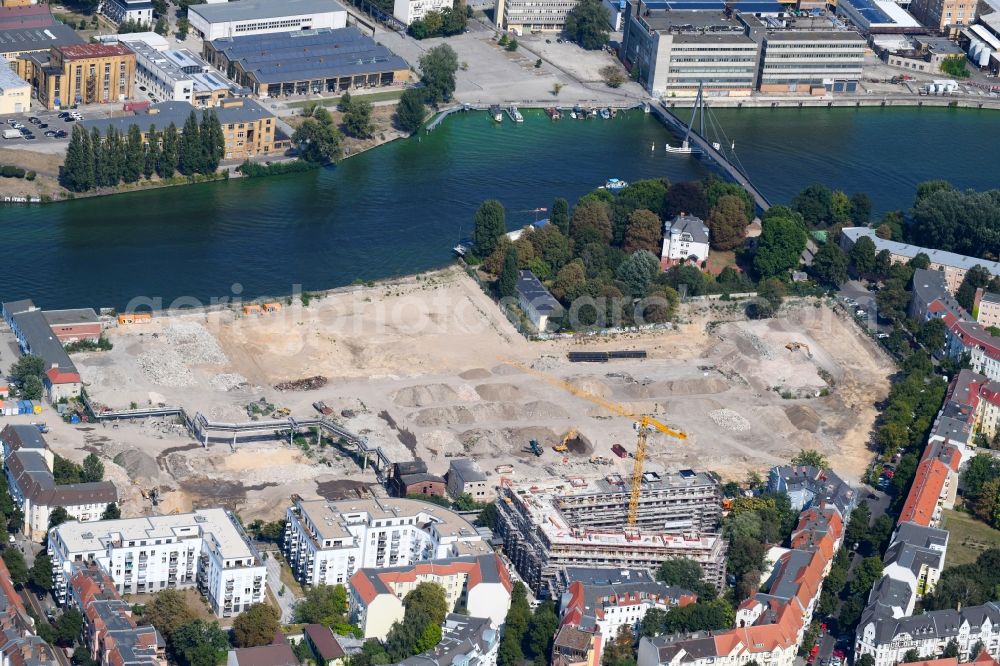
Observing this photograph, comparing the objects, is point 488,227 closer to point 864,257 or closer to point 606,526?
point 864,257

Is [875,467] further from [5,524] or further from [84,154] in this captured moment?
[84,154]

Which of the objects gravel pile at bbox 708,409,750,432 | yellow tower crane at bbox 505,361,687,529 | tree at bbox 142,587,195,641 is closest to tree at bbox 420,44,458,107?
yellow tower crane at bbox 505,361,687,529

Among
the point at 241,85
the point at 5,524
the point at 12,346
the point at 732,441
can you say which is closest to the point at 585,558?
the point at 732,441

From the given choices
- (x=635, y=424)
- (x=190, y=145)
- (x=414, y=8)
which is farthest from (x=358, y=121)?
(x=635, y=424)

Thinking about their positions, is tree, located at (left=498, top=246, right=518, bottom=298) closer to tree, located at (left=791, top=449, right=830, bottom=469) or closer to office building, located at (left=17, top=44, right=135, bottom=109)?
tree, located at (left=791, top=449, right=830, bottom=469)

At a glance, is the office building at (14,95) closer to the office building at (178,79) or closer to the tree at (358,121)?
the office building at (178,79)

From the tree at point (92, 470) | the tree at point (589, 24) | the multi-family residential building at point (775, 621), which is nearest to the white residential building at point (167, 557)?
the tree at point (92, 470)
